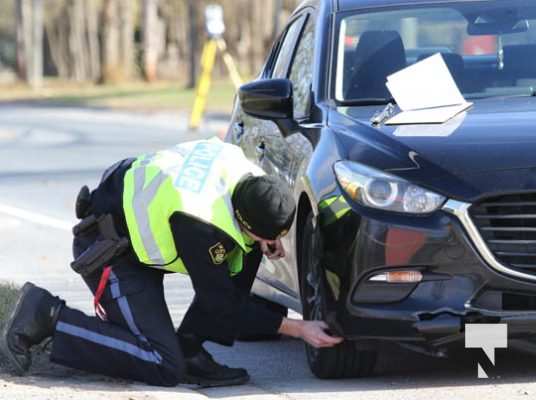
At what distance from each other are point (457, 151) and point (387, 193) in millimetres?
321

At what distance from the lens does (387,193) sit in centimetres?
535

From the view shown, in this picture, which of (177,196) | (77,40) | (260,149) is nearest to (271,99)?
(260,149)

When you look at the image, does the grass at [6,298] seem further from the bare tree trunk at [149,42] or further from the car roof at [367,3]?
the bare tree trunk at [149,42]

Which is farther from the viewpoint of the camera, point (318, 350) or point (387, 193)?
point (318, 350)

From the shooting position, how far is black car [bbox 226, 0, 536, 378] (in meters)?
5.29

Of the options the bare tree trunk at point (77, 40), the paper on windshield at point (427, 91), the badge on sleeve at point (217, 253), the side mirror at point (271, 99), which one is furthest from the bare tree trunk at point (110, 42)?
the badge on sleeve at point (217, 253)

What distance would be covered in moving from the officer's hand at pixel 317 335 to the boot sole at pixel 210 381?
385 mm

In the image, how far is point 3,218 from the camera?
40.7ft

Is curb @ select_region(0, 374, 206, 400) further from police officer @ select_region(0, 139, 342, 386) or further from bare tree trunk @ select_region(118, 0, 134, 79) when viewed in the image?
bare tree trunk @ select_region(118, 0, 134, 79)

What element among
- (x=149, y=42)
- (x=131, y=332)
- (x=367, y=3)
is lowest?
(x=149, y=42)

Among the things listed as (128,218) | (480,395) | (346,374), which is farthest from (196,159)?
(480,395)

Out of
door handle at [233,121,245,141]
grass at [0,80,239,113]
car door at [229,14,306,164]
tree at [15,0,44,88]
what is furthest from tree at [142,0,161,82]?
door handle at [233,121,245,141]

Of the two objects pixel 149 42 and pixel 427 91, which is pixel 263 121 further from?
pixel 149 42

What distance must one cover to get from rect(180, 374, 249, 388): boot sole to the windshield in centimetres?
132
